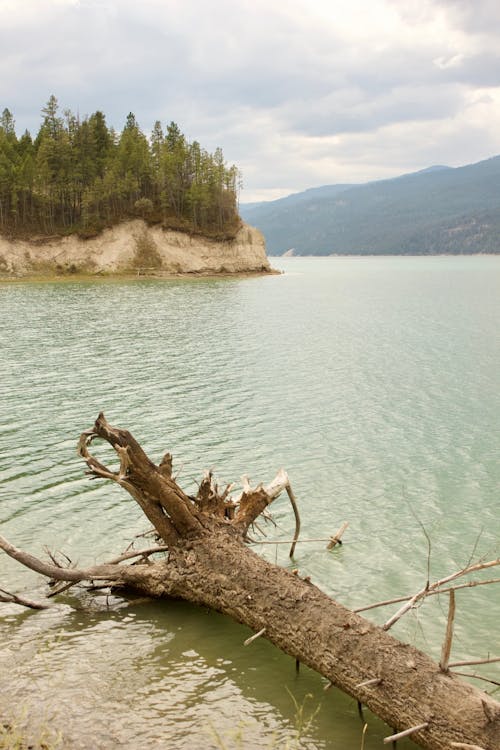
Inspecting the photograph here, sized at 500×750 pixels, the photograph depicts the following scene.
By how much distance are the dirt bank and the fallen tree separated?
317ft

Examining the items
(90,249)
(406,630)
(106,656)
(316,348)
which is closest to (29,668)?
(106,656)

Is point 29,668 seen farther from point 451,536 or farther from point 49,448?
point 49,448

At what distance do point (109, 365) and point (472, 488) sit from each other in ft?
63.2

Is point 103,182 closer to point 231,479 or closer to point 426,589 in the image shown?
point 231,479

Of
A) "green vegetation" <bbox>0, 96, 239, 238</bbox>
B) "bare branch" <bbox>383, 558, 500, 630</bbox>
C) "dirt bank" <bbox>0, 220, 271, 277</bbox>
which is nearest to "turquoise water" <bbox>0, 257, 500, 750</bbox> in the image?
"bare branch" <bbox>383, 558, 500, 630</bbox>

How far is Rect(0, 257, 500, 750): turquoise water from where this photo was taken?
7.06 m

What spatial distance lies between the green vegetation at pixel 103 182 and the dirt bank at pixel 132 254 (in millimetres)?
2584

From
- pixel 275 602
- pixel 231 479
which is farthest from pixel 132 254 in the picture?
pixel 275 602

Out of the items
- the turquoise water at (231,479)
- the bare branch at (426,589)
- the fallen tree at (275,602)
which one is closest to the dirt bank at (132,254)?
the turquoise water at (231,479)

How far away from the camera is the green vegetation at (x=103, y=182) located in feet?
362

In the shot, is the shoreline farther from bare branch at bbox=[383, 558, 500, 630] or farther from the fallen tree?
bare branch at bbox=[383, 558, 500, 630]

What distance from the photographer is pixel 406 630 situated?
8922 mm

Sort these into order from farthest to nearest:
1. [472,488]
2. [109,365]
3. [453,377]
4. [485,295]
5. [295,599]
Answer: [485,295], [109,365], [453,377], [472,488], [295,599]

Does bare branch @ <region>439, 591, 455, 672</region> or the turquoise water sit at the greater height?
bare branch @ <region>439, 591, 455, 672</region>
